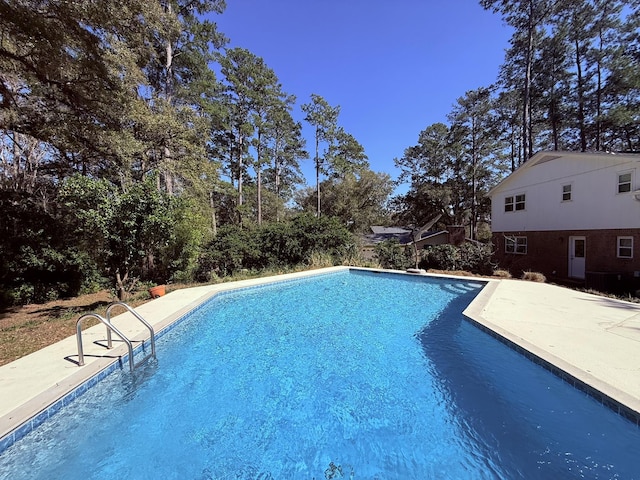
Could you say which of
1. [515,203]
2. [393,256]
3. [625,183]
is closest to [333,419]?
[393,256]

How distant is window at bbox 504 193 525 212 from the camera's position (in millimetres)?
15078

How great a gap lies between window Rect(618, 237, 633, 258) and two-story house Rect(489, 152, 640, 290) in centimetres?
2

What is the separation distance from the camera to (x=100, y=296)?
9.83m

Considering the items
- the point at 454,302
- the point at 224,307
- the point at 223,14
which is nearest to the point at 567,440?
the point at 454,302

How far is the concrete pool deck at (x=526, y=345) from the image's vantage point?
305 cm

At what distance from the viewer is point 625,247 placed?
1063 centimetres

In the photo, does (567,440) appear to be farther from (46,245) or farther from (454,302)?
(46,245)

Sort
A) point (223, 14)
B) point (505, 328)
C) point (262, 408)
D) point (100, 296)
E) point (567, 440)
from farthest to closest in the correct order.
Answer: point (223, 14), point (100, 296), point (505, 328), point (262, 408), point (567, 440)

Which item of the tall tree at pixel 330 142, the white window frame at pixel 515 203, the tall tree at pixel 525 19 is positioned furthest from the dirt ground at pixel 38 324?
the tall tree at pixel 525 19

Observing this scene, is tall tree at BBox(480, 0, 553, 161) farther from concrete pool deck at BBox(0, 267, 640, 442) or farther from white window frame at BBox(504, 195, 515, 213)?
concrete pool deck at BBox(0, 267, 640, 442)

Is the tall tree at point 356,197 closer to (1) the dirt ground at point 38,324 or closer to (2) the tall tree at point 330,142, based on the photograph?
(2) the tall tree at point 330,142

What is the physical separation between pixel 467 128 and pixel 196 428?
98.6 feet

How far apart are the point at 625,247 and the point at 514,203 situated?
5.43 metres

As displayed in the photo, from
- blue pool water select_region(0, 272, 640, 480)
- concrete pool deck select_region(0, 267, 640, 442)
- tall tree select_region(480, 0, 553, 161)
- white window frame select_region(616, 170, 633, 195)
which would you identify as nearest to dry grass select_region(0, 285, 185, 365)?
concrete pool deck select_region(0, 267, 640, 442)
